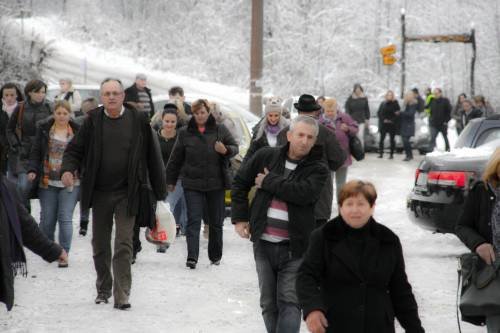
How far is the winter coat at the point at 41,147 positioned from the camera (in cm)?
1083

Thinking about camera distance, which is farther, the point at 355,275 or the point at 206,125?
the point at 206,125

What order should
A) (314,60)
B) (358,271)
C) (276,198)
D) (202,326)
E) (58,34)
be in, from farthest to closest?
(58,34)
(314,60)
(202,326)
(276,198)
(358,271)

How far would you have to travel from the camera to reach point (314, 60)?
50.8 m

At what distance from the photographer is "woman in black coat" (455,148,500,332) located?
19.3 feet

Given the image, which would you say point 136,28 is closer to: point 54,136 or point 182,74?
point 182,74

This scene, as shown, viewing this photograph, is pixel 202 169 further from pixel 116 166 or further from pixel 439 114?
pixel 439 114

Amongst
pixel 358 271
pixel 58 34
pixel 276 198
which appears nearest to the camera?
pixel 358 271

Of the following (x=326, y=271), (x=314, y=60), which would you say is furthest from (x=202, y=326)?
(x=314, y=60)

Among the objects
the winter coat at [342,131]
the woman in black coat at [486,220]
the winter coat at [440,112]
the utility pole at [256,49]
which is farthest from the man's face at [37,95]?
the winter coat at [440,112]

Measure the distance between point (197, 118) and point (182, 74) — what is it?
41399mm

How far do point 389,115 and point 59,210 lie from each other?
16347mm

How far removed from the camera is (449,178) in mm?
11180

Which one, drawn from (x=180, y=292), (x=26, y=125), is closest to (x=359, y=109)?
(x=26, y=125)

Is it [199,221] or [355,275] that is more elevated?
[355,275]
